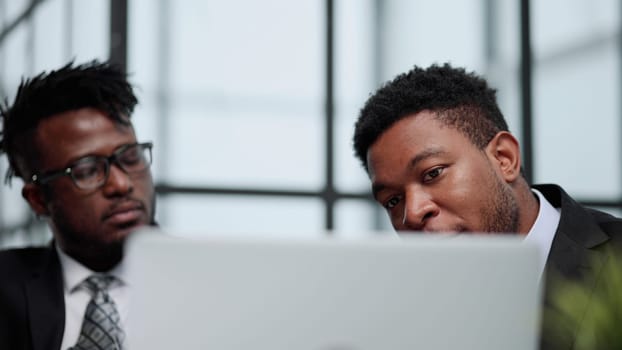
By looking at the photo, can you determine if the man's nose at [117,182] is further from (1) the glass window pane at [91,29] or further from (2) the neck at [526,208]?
(1) the glass window pane at [91,29]

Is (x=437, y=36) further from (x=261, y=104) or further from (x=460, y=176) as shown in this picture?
(x=460, y=176)

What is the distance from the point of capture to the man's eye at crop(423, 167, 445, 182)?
1.76 metres

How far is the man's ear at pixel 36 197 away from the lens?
98.0 inches

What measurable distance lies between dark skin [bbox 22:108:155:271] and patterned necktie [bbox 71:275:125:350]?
0.47ft

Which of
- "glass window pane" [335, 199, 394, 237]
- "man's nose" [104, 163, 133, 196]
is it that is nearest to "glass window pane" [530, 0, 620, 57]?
"glass window pane" [335, 199, 394, 237]

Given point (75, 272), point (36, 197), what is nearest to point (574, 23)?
point (36, 197)

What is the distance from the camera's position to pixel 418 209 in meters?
1.73

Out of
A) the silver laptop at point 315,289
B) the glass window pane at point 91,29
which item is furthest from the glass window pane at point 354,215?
the silver laptop at point 315,289

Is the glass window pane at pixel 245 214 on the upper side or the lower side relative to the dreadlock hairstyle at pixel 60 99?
lower

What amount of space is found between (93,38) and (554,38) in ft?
7.66

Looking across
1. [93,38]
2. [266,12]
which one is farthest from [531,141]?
[93,38]

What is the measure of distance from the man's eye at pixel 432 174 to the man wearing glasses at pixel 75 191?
82 cm

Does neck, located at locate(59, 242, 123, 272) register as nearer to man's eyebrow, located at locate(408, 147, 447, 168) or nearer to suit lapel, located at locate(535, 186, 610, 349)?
man's eyebrow, located at locate(408, 147, 447, 168)

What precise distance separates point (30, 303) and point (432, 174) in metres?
1.01
